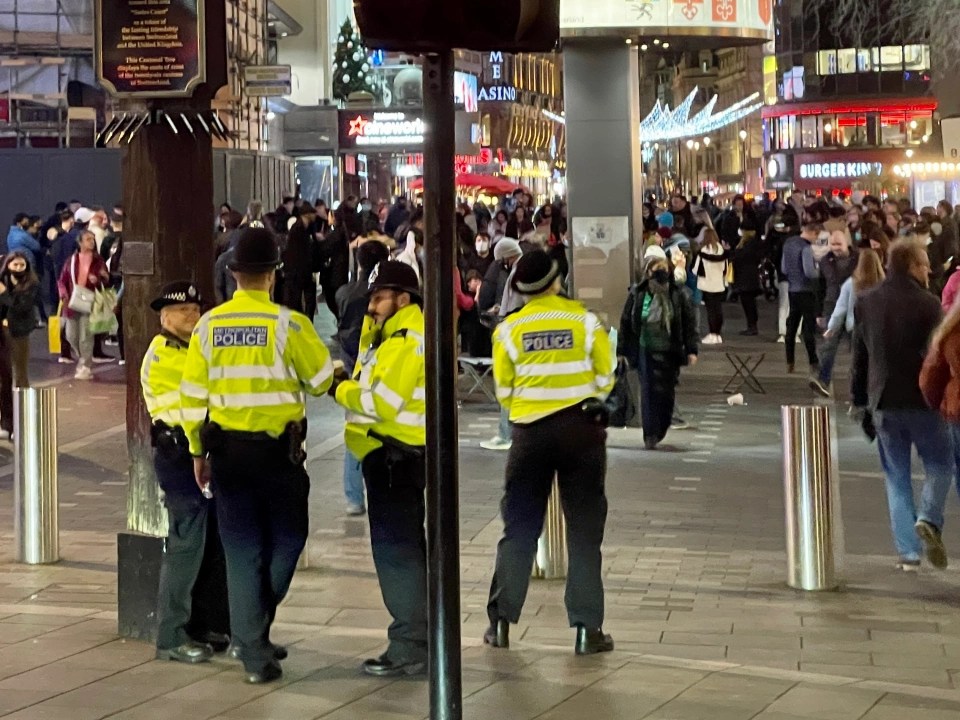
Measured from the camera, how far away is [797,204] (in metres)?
35.7


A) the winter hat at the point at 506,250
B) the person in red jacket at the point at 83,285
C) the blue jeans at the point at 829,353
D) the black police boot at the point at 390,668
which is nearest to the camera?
the black police boot at the point at 390,668

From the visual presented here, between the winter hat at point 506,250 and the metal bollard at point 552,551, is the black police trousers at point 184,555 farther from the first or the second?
the winter hat at point 506,250

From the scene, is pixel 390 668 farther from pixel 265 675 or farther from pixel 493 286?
pixel 493 286

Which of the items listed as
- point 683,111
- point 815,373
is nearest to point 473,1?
point 815,373

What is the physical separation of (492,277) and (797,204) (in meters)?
20.3

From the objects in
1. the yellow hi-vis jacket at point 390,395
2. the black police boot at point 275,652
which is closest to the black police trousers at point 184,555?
the black police boot at point 275,652

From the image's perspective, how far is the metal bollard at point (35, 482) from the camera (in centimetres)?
973

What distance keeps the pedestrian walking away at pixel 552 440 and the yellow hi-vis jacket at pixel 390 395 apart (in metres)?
0.62

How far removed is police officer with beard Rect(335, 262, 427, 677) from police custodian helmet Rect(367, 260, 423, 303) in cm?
16

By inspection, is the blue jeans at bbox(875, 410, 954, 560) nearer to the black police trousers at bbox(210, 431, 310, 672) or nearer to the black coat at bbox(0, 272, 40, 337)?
the black police trousers at bbox(210, 431, 310, 672)

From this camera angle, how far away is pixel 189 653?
24.2 ft

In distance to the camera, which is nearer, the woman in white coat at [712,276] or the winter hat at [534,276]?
the winter hat at [534,276]

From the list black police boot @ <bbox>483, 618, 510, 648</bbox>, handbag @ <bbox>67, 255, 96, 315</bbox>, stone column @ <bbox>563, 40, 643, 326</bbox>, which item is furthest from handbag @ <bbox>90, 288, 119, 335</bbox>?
black police boot @ <bbox>483, 618, 510, 648</bbox>

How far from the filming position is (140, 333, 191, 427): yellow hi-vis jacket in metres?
7.37
